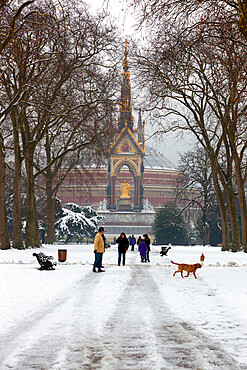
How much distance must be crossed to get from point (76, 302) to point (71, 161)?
31.1 m

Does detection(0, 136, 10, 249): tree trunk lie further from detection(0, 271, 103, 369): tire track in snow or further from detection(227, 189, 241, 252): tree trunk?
detection(0, 271, 103, 369): tire track in snow

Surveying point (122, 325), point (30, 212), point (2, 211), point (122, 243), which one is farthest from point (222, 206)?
point (122, 325)

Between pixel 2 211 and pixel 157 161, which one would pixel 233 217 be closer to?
pixel 2 211

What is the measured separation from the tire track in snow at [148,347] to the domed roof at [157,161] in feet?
441

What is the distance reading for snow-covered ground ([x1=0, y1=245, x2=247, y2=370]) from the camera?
5.83m

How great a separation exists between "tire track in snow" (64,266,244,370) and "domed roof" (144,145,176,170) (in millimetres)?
134514

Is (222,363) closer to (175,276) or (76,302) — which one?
(76,302)

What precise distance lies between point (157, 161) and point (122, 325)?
14423 cm

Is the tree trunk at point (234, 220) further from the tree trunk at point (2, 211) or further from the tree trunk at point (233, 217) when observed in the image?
the tree trunk at point (2, 211)

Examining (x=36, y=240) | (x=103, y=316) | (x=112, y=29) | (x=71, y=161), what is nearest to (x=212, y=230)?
(x=71, y=161)

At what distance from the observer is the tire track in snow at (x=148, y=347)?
5.62 meters

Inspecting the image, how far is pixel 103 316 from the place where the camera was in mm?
8742

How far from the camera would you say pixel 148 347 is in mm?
6426

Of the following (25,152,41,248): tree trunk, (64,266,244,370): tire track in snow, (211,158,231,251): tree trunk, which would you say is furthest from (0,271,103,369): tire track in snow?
(211,158,231,251): tree trunk
